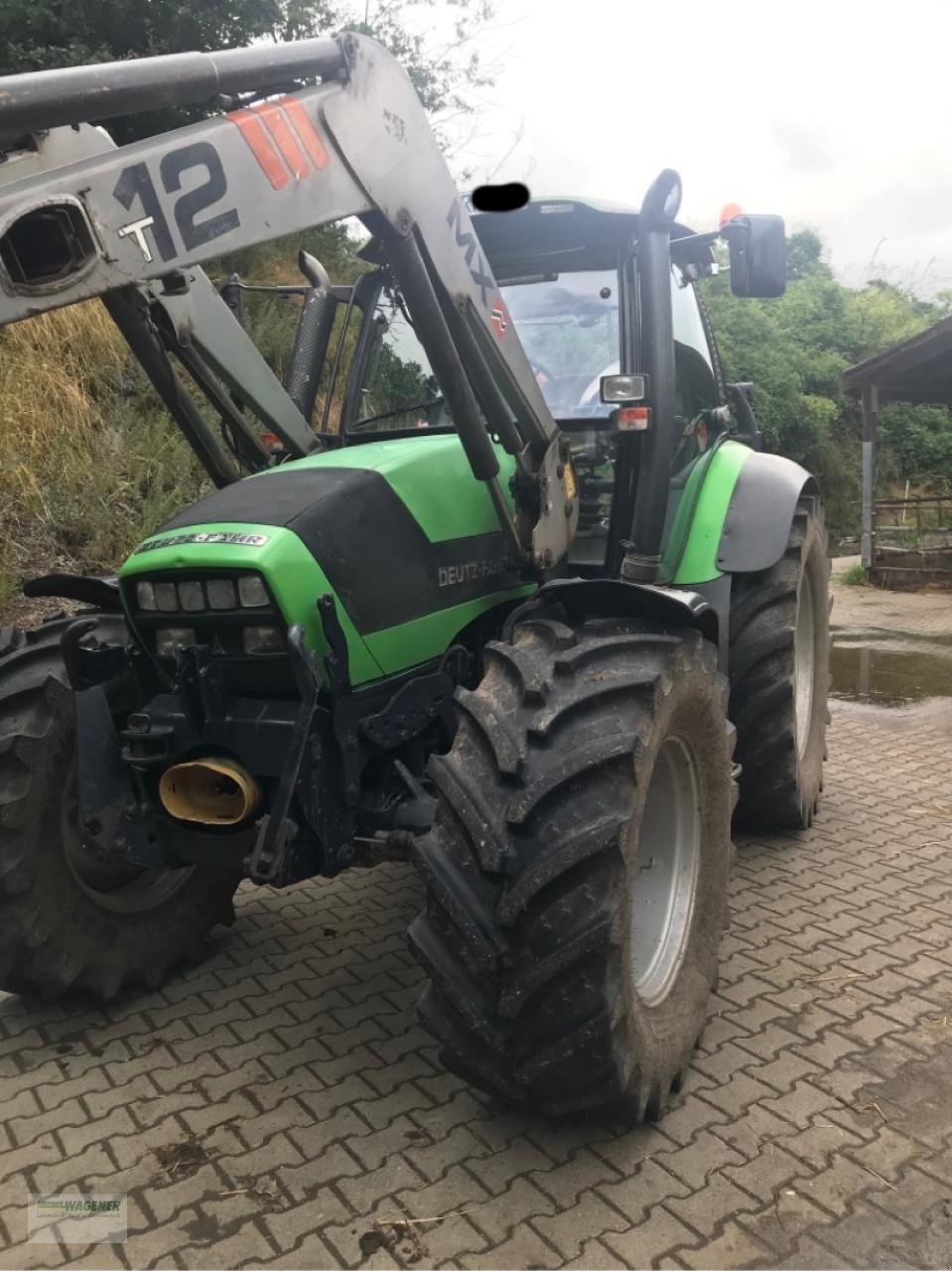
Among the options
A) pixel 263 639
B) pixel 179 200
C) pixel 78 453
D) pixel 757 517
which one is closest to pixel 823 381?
pixel 78 453

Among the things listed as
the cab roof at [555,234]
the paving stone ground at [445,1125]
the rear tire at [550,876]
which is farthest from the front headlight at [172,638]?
the cab roof at [555,234]

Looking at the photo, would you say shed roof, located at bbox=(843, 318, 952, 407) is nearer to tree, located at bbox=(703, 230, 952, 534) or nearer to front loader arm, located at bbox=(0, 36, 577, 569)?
tree, located at bbox=(703, 230, 952, 534)

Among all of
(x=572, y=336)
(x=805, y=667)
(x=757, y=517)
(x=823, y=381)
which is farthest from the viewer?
(x=823, y=381)

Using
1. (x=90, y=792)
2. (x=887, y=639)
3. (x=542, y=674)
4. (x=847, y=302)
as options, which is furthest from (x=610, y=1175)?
(x=847, y=302)

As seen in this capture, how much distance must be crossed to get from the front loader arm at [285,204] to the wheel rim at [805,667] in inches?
74.7

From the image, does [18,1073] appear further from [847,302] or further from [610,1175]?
[847,302]

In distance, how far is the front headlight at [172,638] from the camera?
2.72 metres

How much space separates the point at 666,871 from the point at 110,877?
1.67 meters

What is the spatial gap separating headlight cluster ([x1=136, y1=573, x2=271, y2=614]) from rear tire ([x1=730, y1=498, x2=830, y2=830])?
2120 mm

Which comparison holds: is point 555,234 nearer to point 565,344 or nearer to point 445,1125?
point 565,344

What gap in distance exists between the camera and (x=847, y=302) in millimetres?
30422

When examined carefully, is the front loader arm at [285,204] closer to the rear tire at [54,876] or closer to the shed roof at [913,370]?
the rear tire at [54,876]

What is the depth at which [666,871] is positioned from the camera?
2.94m

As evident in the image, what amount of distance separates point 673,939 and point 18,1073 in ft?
6.02
